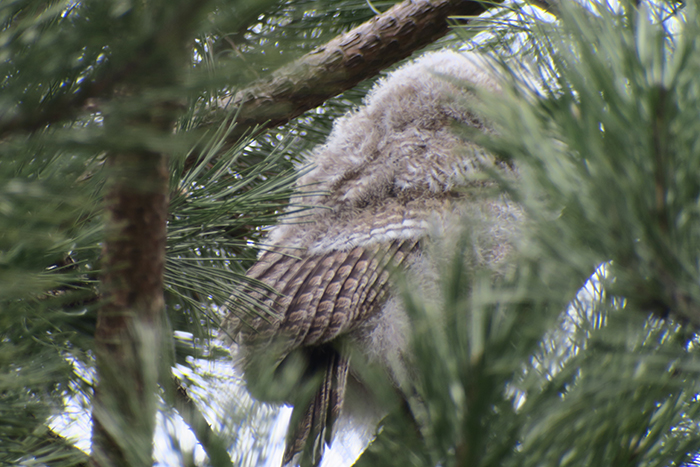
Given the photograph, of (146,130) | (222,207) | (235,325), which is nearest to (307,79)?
(222,207)

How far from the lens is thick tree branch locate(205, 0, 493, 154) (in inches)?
45.9

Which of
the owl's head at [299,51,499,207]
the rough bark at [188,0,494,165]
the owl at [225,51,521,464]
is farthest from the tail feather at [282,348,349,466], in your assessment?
the rough bark at [188,0,494,165]

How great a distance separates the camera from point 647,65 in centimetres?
32

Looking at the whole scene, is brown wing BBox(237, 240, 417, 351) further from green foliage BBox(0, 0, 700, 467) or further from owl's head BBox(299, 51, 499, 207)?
green foliage BBox(0, 0, 700, 467)

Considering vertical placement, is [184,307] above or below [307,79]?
below

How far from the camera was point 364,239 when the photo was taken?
3.58ft

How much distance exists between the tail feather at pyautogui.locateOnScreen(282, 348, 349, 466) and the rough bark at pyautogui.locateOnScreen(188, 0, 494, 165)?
56 cm

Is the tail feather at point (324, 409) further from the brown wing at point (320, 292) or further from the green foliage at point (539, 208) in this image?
the green foliage at point (539, 208)

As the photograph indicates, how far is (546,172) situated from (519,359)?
0.39ft

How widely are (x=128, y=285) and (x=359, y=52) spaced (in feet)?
3.02

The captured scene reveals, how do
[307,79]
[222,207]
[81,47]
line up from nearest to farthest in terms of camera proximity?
1. [81,47]
2. [222,207]
3. [307,79]

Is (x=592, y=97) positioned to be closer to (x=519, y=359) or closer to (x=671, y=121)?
(x=671, y=121)

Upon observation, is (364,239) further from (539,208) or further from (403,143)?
(539,208)

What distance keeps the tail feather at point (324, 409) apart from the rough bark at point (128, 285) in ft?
1.43
